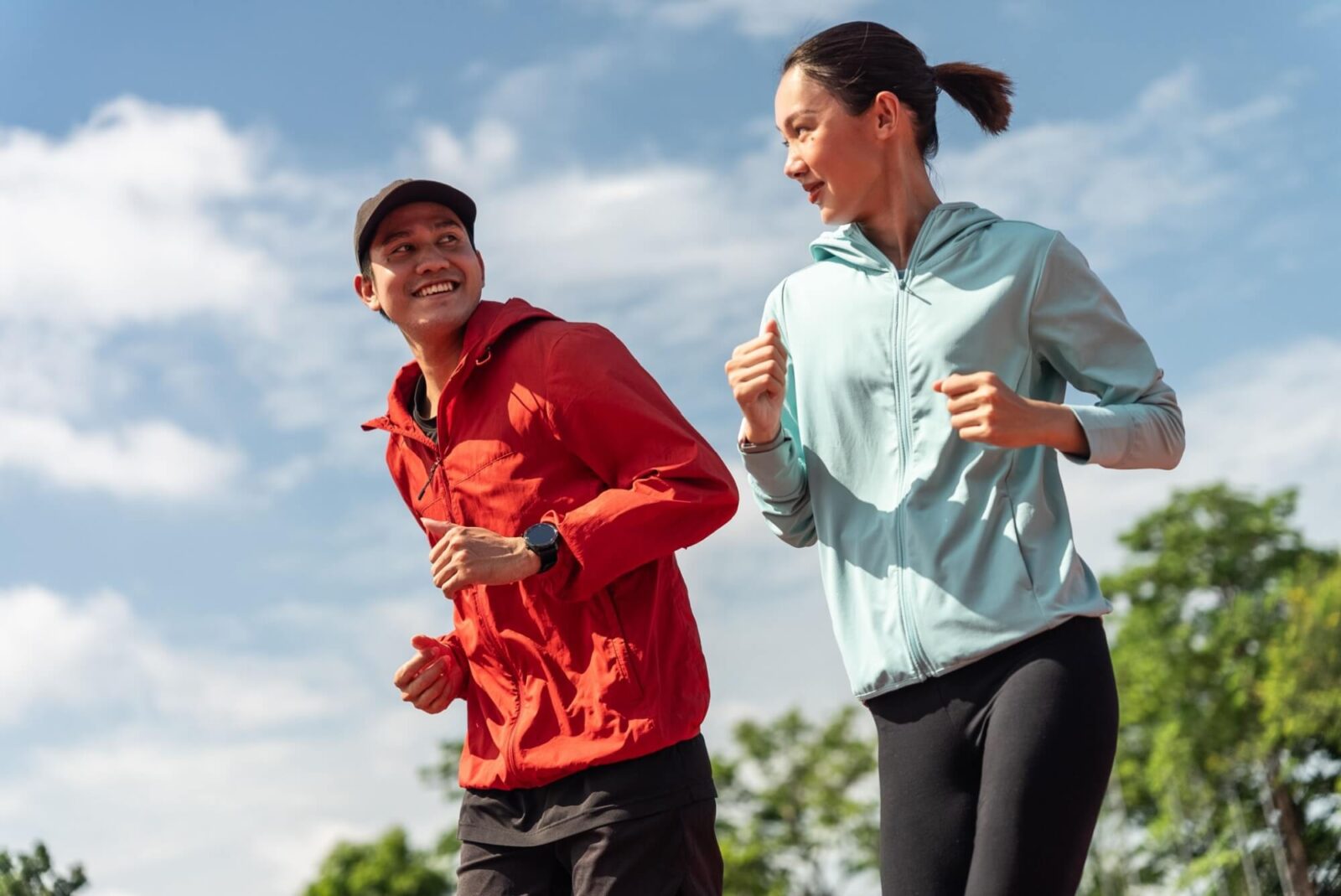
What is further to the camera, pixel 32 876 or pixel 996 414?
pixel 32 876

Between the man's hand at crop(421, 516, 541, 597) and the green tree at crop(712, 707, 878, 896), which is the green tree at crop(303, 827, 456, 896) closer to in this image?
the green tree at crop(712, 707, 878, 896)

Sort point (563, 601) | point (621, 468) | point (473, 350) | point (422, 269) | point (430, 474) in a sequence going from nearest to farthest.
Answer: point (563, 601) → point (621, 468) → point (473, 350) → point (430, 474) → point (422, 269)

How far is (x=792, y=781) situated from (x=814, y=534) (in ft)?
188

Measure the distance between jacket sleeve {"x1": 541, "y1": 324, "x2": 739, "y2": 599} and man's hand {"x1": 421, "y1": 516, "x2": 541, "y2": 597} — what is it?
0.11 m

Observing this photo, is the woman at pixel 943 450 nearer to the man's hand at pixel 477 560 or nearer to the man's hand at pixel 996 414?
the man's hand at pixel 996 414

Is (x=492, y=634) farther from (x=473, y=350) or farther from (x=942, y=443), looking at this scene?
(x=942, y=443)

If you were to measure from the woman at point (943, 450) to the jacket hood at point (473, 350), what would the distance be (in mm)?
827

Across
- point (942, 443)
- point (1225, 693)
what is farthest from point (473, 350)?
point (1225, 693)

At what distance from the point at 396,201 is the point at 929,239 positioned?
5.94 ft

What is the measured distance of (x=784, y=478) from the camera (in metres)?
4.06

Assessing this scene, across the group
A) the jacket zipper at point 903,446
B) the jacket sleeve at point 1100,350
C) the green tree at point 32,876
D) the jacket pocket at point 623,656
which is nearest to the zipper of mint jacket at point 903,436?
the jacket zipper at point 903,446

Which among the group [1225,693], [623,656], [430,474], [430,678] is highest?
[1225,693]

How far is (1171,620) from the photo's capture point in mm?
47656

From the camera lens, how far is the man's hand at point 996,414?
3.40 m
